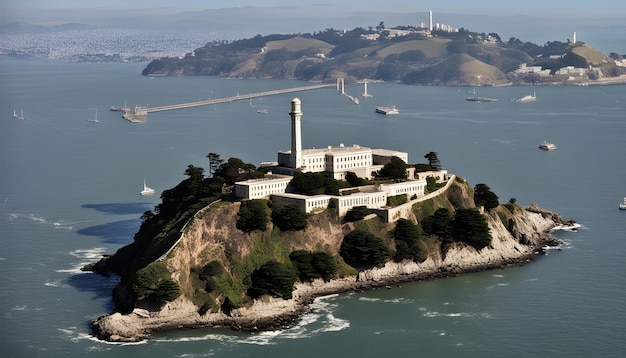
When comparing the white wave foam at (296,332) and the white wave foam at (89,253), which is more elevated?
the white wave foam at (89,253)

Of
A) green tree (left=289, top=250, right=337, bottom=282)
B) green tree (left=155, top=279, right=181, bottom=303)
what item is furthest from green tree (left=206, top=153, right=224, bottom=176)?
green tree (left=155, top=279, right=181, bottom=303)

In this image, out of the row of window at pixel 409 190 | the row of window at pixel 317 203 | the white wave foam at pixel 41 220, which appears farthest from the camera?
the white wave foam at pixel 41 220

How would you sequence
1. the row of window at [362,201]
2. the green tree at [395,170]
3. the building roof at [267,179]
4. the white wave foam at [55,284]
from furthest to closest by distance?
1. the green tree at [395,170]
2. the building roof at [267,179]
3. the row of window at [362,201]
4. the white wave foam at [55,284]

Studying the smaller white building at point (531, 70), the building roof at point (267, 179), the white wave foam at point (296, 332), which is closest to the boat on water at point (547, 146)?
the building roof at point (267, 179)

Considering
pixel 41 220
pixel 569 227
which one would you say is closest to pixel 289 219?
pixel 41 220

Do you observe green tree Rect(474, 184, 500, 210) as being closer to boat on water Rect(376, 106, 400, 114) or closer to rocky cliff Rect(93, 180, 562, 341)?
rocky cliff Rect(93, 180, 562, 341)

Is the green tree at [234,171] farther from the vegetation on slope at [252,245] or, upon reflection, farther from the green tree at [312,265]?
the green tree at [312,265]

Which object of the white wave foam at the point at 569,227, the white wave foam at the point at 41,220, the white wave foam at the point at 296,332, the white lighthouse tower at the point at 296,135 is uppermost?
the white lighthouse tower at the point at 296,135

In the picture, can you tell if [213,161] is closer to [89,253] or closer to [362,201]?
[89,253]
